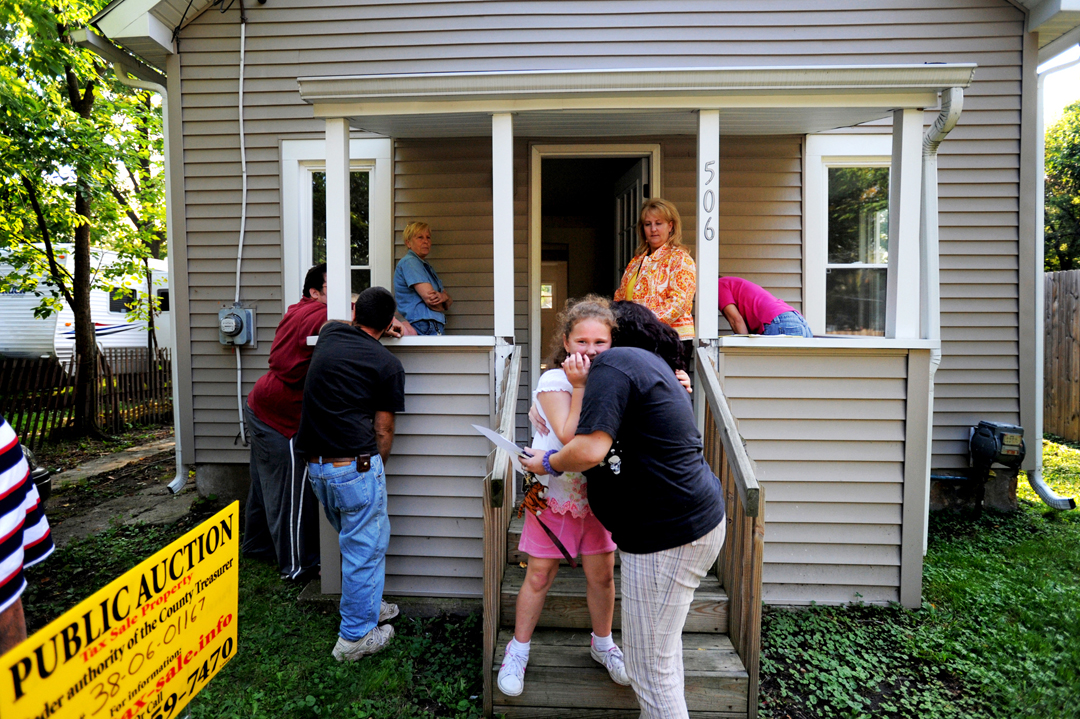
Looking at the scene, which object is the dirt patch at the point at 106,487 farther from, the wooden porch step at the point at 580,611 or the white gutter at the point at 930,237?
the white gutter at the point at 930,237

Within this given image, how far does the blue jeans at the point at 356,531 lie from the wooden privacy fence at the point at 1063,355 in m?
8.23

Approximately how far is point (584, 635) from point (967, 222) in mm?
4470

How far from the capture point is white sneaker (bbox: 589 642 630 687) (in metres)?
2.45

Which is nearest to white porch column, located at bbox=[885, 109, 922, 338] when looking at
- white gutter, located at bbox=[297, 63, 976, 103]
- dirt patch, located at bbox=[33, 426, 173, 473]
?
white gutter, located at bbox=[297, 63, 976, 103]

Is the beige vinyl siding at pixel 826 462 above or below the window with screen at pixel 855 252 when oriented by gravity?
below

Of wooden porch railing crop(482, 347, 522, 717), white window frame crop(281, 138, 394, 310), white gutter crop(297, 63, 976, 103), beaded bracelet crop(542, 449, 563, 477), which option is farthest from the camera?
white window frame crop(281, 138, 394, 310)

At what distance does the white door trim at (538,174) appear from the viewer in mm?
4723

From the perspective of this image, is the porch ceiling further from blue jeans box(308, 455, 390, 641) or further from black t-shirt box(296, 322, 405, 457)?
blue jeans box(308, 455, 390, 641)

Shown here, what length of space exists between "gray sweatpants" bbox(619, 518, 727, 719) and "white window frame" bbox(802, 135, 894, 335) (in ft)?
11.4

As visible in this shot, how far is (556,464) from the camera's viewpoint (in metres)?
1.95

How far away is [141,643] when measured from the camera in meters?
1.56

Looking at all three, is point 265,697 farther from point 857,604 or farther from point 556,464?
point 857,604

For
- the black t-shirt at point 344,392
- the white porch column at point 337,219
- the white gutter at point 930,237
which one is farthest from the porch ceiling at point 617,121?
the black t-shirt at point 344,392

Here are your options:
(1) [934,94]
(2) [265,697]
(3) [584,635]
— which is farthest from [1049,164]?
(2) [265,697]
